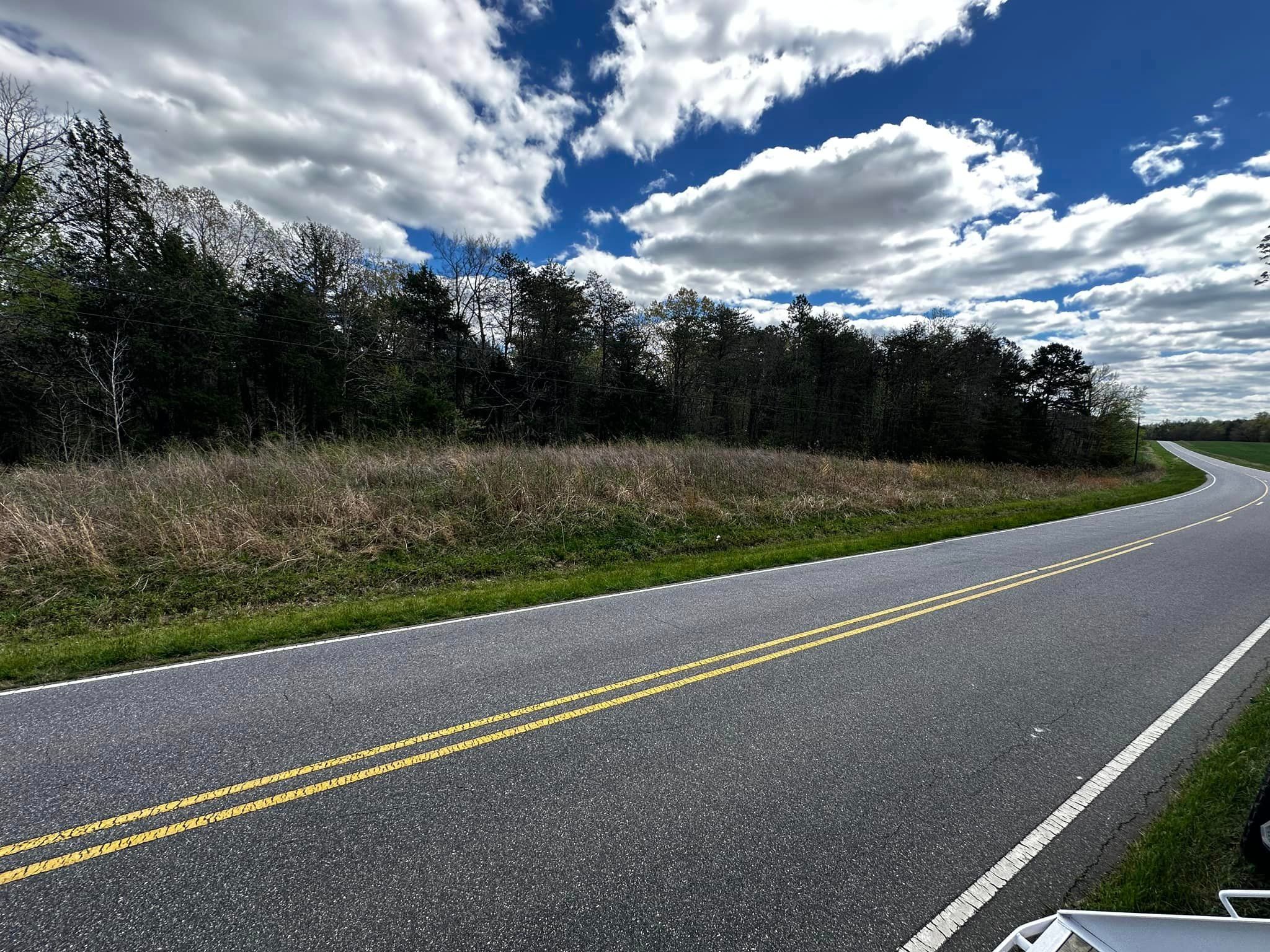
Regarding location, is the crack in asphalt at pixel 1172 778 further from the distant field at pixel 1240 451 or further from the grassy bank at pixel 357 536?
the distant field at pixel 1240 451

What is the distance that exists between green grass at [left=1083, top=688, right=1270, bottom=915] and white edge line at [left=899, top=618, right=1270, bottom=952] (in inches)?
10.6

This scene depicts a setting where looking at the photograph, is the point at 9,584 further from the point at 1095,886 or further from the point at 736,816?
the point at 1095,886

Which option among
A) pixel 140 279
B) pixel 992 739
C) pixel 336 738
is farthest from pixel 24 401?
pixel 992 739

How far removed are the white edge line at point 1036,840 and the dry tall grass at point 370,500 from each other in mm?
8176

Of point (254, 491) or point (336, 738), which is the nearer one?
point (336, 738)

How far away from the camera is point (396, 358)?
26969mm

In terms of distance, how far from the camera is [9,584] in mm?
6242

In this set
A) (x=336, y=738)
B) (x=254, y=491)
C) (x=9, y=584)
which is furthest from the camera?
(x=254, y=491)

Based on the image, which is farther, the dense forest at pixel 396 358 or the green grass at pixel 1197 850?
the dense forest at pixel 396 358

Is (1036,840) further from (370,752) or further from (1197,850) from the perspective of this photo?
(370,752)

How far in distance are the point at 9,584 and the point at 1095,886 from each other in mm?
11042

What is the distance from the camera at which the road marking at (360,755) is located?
260 cm

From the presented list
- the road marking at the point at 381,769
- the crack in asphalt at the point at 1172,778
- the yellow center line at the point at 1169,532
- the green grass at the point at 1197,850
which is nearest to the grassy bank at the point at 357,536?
the yellow center line at the point at 1169,532

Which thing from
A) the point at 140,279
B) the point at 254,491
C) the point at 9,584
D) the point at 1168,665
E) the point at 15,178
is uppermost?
the point at 15,178
